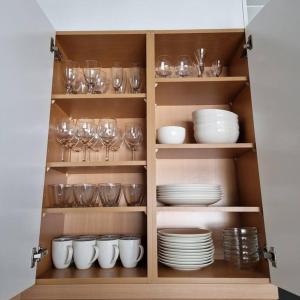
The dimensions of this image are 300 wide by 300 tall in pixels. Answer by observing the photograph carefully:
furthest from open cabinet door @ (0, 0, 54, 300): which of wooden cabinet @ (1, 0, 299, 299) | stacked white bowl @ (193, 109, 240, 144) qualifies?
stacked white bowl @ (193, 109, 240, 144)

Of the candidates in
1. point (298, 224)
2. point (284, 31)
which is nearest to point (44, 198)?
point (298, 224)

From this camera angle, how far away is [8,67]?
0.61 m

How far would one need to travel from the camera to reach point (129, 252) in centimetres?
88

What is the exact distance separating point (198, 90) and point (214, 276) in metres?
0.69

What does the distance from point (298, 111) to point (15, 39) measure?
0.76 m

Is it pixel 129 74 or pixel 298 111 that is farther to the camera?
pixel 129 74

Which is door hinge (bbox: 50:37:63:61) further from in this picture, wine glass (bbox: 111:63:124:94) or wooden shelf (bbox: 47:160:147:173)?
wooden shelf (bbox: 47:160:147:173)

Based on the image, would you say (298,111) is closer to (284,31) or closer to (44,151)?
(284,31)

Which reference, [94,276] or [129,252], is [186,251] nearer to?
[129,252]

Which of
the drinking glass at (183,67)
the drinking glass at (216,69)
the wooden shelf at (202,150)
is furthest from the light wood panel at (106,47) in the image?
the wooden shelf at (202,150)

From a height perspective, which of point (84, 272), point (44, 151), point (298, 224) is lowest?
point (84, 272)

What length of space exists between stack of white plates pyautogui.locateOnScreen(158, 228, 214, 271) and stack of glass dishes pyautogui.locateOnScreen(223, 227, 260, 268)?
0.10 m

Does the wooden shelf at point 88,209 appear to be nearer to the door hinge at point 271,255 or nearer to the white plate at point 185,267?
the white plate at point 185,267

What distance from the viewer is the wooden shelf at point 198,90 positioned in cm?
94
